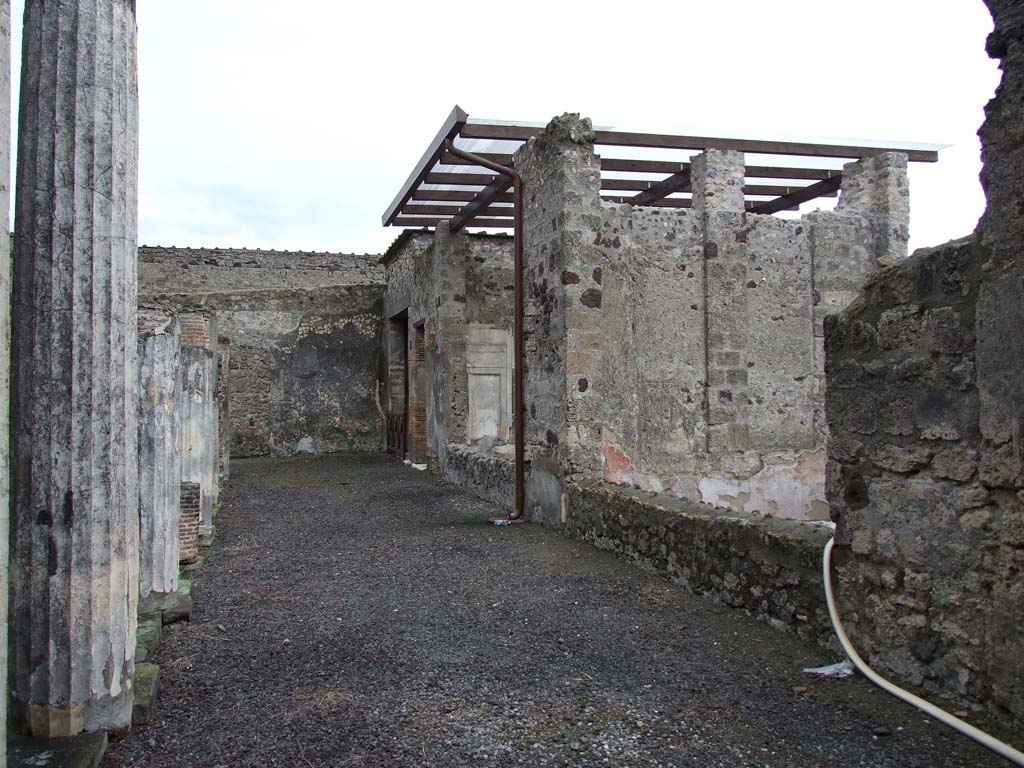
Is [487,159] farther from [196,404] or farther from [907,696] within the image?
[907,696]

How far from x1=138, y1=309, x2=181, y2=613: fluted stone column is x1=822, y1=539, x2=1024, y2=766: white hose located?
3.18 m

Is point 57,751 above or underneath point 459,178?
underneath

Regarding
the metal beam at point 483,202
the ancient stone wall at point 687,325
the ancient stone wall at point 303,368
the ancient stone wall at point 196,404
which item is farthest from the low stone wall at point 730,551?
the ancient stone wall at point 303,368

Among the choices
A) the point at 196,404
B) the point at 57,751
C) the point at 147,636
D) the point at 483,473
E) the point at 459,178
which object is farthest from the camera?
the point at 483,473

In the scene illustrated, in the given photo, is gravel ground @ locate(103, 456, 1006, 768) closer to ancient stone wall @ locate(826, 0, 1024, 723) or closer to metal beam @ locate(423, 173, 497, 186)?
ancient stone wall @ locate(826, 0, 1024, 723)

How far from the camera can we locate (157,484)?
13.5 feet

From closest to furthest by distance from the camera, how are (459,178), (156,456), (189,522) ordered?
(156,456) < (189,522) < (459,178)

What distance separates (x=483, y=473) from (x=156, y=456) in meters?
5.61

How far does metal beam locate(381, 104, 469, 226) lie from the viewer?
723 centimetres

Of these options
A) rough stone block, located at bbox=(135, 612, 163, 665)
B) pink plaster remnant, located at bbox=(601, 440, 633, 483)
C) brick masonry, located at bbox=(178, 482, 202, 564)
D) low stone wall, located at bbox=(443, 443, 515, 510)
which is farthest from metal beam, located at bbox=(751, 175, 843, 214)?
rough stone block, located at bbox=(135, 612, 163, 665)

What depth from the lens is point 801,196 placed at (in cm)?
935

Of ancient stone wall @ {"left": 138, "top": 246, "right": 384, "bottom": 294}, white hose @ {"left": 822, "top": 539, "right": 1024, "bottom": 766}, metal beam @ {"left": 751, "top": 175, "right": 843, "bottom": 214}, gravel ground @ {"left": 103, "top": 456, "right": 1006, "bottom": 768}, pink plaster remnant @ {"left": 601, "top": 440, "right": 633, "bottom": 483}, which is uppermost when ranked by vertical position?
ancient stone wall @ {"left": 138, "top": 246, "right": 384, "bottom": 294}

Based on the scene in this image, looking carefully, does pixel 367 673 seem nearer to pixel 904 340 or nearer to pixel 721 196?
pixel 904 340

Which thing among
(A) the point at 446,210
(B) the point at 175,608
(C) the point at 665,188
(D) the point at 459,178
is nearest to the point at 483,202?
(D) the point at 459,178
